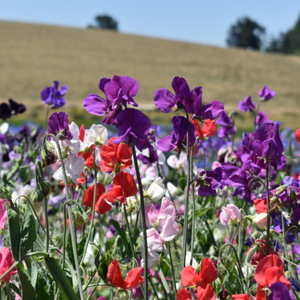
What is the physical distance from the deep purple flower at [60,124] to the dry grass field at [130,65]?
2552cm

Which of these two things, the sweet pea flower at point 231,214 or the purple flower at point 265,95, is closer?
the sweet pea flower at point 231,214

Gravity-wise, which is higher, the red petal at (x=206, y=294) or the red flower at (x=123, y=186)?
the red flower at (x=123, y=186)

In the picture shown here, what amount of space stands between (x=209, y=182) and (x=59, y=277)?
383mm

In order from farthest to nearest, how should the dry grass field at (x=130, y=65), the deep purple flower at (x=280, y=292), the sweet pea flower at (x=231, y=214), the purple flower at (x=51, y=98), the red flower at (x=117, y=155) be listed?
the dry grass field at (x=130, y=65) → the purple flower at (x=51, y=98) → the sweet pea flower at (x=231, y=214) → the red flower at (x=117, y=155) → the deep purple flower at (x=280, y=292)

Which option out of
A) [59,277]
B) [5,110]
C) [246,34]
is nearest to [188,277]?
[59,277]

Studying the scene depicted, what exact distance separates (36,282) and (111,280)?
170 mm

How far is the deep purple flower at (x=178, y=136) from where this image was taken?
864 mm

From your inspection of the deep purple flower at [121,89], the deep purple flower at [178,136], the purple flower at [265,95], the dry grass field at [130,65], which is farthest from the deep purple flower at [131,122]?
the dry grass field at [130,65]

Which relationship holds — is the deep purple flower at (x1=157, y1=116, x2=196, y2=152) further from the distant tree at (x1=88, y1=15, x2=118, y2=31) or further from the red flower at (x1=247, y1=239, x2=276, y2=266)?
the distant tree at (x1=88, y1=15, x2=118, y2=31)

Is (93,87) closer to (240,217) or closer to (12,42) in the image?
(12,42)

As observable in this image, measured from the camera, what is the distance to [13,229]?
67 cm

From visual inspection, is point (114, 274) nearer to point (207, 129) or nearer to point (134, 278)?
point (134, 278)

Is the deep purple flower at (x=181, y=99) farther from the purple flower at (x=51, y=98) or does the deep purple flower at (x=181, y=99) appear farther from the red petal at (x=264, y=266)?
the purple flower at (x=51, y=98)

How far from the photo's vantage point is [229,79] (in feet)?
119
